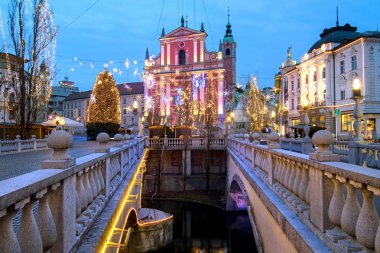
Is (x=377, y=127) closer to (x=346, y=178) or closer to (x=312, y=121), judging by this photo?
(x=312, y=121)

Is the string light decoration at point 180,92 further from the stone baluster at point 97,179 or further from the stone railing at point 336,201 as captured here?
the stone railing at point 336,201

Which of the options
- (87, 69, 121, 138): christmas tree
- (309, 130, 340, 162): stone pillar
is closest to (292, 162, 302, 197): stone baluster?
(309, 130, 340, 162): stone pillar

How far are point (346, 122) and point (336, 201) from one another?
38502 mm

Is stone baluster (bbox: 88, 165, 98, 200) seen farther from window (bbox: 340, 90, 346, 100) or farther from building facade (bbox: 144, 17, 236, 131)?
building facade (bbox: 144, 17, 236, 131)

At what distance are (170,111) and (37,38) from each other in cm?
3449

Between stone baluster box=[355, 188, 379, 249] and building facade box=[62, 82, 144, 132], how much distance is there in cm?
6868

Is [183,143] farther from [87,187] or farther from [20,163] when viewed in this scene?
[87,187]

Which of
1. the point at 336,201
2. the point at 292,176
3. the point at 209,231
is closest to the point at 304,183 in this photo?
the point at 292,176

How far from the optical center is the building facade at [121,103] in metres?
75.7

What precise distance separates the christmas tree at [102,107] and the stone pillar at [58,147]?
119 feet

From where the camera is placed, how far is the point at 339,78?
3919 cm

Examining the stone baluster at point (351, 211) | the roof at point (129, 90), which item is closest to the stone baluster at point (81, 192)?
the stone baluster at point (351, 211)

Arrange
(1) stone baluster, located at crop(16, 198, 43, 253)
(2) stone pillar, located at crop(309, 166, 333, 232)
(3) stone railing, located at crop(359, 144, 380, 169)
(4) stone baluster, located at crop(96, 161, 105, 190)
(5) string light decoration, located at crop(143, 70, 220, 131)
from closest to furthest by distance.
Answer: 1. (1) stone baluster, located at crop(16, 198, 43, 253)
2. (2) stone pillar, located at crop(309, 166, 333, 232)
3. (4) stone baluster, located at crop(96, 161, 105, 190)
4. (3) stone railing, located at crop(359, 144, 380, 169)
5. (5) string light decoration, located at crop(143, 70, 220, 131)

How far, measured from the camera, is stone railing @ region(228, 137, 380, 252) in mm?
2650
